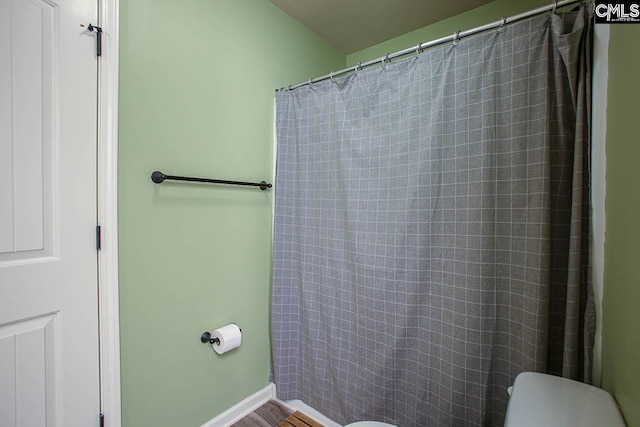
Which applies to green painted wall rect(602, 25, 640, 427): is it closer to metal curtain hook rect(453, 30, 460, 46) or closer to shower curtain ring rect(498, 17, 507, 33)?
shower curtain ring rect(498, 17, 507, 33)

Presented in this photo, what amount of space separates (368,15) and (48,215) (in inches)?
77.7

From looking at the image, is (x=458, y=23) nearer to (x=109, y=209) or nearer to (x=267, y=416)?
(x=109, y=209)

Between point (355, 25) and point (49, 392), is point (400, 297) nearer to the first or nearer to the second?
point (49, 392)

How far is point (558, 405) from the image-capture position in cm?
67

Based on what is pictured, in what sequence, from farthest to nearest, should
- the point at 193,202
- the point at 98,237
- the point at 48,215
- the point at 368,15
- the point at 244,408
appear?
the point at 368,15, the point at 244,408, the point at 193,202, the point at 98,237, the point at 48,215

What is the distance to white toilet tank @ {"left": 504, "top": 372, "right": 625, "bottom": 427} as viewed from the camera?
614 mm

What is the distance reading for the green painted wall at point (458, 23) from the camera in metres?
1.55

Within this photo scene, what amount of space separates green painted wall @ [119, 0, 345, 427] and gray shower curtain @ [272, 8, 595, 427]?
0.56ft

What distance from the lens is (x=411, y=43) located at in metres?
1.93

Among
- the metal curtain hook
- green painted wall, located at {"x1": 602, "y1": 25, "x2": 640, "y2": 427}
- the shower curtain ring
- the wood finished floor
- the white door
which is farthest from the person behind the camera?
the wood finished floor

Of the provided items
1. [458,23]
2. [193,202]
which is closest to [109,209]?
[193,202]

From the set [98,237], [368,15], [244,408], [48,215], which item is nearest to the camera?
[48,215]

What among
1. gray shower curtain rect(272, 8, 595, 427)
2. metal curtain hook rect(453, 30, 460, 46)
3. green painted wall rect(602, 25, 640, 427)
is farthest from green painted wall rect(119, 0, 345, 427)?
green painted wall rect(602, 25, 640, 427)

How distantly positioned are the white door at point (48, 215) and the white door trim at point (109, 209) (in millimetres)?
26
